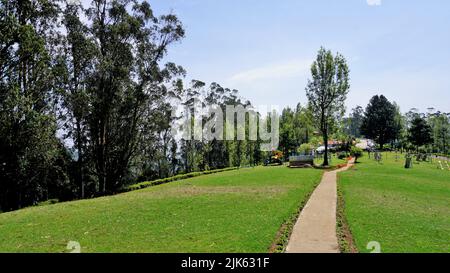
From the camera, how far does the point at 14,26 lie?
71.4ft

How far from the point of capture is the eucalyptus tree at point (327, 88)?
44938 millimetres

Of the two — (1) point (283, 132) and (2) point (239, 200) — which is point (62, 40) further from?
(1) point (283, 132)

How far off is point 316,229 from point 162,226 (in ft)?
18.9

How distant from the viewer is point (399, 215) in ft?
48.0

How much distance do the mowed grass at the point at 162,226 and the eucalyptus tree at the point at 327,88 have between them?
2939cm

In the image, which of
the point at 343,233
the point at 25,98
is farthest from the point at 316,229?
the point at 25,98

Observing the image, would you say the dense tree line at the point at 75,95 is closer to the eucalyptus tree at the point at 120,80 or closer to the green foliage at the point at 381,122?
the eucalyptus tree at the point at 120,80

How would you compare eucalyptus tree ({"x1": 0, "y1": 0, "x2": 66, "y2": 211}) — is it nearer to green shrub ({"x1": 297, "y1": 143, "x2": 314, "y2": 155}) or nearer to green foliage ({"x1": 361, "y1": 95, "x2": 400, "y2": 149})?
green shrub ({"x1": 297, "y1": 143, "x2": 314, "y2": 155})

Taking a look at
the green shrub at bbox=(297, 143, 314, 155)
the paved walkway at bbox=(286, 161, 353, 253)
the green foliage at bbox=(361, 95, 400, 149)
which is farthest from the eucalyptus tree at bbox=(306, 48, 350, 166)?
the green foliage at bbox=(361, 95, 400, 149)

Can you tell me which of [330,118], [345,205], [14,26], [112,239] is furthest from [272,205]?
[330,118]

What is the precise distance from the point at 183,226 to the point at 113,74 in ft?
73.1

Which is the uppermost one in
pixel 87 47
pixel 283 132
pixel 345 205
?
pixel 87 47

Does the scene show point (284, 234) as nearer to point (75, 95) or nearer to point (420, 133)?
point (75, 95)

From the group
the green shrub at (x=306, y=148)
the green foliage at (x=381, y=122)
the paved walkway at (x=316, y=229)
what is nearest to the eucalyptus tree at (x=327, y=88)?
the green shrub at (x=306, y=148)
